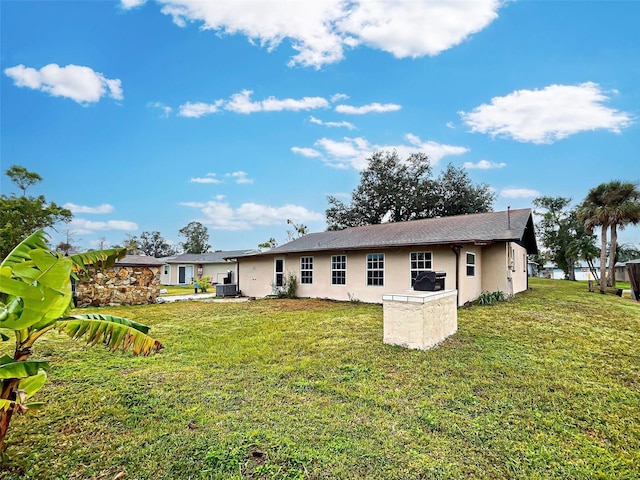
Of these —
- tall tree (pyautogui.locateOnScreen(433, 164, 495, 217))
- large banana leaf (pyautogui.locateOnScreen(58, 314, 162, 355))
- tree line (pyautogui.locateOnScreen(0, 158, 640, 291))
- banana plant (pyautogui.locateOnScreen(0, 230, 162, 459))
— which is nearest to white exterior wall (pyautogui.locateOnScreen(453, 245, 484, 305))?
large banana leaf (pyautogui.locateOnScreen(58, 314, 162, 355))

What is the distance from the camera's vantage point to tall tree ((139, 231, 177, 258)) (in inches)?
1951

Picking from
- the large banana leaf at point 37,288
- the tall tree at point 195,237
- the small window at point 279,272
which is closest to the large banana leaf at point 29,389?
the large banana leaf at point 37,288

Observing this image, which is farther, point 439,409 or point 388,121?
point 388,121

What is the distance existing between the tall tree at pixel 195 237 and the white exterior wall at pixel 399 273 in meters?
35.8

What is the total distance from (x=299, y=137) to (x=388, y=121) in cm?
556

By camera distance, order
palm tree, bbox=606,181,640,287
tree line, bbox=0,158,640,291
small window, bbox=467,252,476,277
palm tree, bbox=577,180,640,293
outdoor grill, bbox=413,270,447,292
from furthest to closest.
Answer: tree line, bbox=0,158,640,291 → palm tree, bbox=577,180,640,293 → palm tree, bbox=606,181,640,287 → small window, bbox=467,252,476,277 → outdoor grill, bbox=413,270,447,292

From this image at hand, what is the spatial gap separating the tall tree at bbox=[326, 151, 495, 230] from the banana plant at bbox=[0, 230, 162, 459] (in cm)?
3080

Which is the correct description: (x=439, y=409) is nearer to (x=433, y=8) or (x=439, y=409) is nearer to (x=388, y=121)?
(x=433, y=8)

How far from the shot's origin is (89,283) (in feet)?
45.9

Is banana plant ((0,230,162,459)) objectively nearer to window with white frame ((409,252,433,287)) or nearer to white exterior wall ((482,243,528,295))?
window with white frame ((409,252,433,287))

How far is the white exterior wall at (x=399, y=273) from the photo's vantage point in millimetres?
12172

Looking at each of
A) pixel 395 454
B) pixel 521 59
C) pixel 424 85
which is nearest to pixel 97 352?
pixel 395 454

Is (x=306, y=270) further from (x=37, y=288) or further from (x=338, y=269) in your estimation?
(x=37, y=288)

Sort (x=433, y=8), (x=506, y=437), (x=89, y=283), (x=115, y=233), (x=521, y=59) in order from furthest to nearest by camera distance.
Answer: (x=115, y=233), (x=89, y=283), (x=521, y=59), (x=433, y=8), (x=506, y=437)
